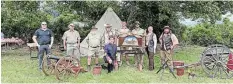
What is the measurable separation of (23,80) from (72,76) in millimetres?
1074

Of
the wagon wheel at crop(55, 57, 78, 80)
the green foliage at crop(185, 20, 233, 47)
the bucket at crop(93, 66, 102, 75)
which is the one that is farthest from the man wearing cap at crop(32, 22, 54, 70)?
Result: the green foliage at crop(185, 20, 233, 47)

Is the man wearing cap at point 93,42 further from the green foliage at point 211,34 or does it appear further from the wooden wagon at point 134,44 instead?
the green foliage at point 211,34

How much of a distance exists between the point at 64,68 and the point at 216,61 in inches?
138

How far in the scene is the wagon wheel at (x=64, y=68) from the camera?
9.57 m

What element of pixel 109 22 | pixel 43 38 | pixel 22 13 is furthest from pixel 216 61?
pixel 22 13

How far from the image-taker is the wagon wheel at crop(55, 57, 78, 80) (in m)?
9.57

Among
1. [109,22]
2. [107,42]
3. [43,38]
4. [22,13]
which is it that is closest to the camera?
[43,38]

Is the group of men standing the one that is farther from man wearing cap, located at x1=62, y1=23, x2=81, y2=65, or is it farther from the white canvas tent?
the white canvas tent

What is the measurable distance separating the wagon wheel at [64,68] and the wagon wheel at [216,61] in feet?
10.1

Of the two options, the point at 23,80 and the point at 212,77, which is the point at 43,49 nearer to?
the point at 23,80

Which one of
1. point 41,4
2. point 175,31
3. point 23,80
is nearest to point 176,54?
point 175,31

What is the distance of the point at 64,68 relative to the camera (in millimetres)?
9648

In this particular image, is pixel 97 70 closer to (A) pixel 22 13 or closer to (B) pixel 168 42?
(B) pixel 168 42

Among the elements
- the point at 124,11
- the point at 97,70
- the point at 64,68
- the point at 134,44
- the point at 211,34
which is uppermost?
the point at 124,11
